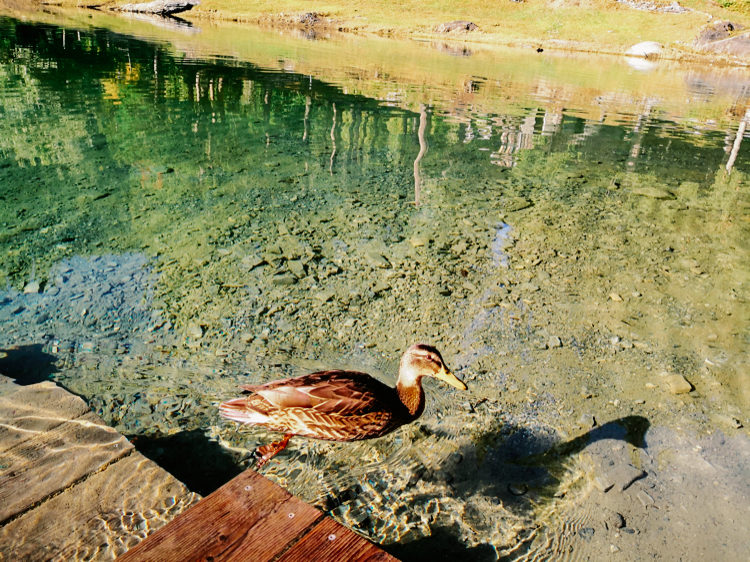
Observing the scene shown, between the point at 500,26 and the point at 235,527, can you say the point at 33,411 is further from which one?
the point at 500,26

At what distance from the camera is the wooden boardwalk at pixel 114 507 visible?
267 cm

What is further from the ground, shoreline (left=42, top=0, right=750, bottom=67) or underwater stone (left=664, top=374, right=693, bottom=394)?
shoreline (left=42, top=0, right=750, bottom=67)

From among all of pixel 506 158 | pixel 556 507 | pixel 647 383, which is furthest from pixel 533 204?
pixel 556 507

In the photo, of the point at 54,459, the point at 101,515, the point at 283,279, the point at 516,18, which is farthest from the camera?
the point at 516,18

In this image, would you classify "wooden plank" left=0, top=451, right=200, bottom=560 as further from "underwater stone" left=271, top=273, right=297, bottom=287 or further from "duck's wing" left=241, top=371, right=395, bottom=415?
"underwater stone" left=271, top=273, right=297, bottom=287

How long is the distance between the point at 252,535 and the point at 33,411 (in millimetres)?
2650

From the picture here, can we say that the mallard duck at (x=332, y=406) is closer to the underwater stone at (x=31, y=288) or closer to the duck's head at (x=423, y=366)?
the duck's head at (x=423, y=366)

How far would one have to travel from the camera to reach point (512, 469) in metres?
4.61

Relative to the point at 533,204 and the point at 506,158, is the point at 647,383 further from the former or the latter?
the point at 506,158

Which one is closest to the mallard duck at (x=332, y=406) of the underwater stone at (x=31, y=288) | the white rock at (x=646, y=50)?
the underwater stone at (x=31, y=288)

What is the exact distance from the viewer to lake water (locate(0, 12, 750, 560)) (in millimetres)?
4359

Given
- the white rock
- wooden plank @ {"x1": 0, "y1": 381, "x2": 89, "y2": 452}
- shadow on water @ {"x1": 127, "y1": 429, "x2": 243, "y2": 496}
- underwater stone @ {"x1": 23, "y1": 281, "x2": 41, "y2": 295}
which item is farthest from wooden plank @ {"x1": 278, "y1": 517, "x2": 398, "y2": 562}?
the white rock

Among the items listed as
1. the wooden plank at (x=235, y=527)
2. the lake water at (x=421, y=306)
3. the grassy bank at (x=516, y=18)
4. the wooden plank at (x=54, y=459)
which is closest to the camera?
the wooden plank at (x=235, y=527)

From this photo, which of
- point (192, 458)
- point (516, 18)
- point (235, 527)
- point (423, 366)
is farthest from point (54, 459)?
point (516, 18)
